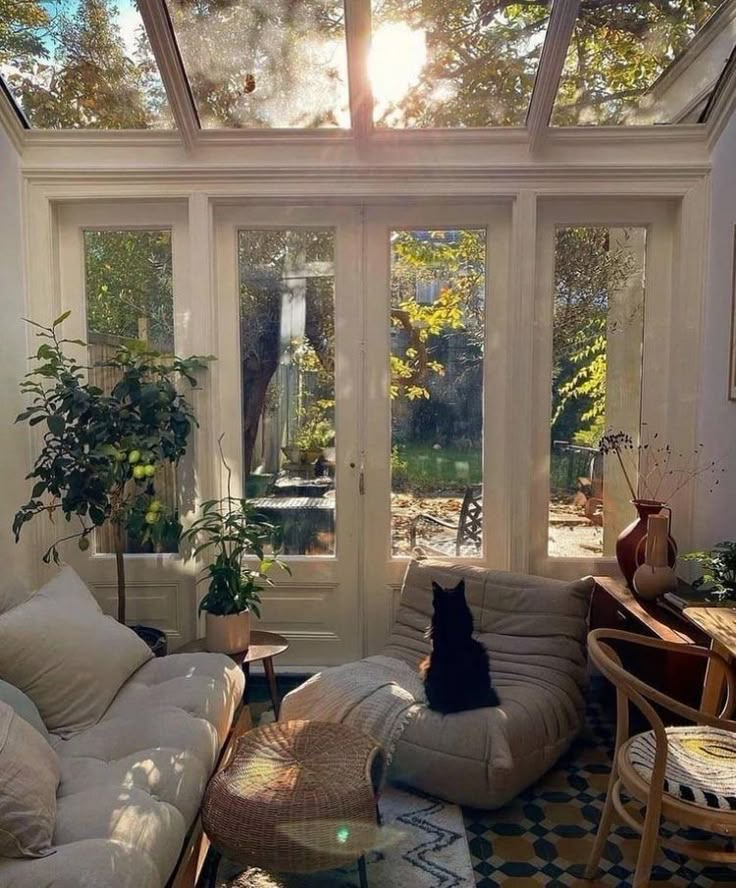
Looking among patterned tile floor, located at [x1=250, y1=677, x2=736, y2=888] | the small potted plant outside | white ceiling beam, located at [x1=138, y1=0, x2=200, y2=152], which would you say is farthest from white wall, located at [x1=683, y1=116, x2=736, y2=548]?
white ceiling beam, located at [x1=138, y1=0, x2=200, y2=152]

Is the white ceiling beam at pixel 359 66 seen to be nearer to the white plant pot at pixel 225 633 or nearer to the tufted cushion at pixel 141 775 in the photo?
the white plant pot at pixel 225 633

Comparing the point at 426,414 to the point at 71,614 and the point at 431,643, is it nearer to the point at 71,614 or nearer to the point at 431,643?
the point at 431,643

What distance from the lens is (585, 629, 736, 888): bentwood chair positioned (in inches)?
66.1

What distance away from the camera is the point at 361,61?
8.94 ft

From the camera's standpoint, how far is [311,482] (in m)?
3.42

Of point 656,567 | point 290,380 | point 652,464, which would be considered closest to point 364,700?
point 656,567

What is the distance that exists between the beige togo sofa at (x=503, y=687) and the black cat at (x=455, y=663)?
0.05m

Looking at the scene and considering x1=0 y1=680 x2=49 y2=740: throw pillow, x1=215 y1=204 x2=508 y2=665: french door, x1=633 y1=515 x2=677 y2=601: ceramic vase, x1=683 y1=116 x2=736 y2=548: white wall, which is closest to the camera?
x1=0 y1=680 x2=49 y2=740: throw pillow

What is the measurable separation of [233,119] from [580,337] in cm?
185

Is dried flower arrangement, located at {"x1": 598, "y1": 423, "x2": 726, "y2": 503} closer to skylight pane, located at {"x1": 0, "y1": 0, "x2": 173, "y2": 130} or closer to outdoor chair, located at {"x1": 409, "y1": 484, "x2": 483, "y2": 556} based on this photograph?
outdoor chair, located at {"x1": 409, "y1": 484, "x2": 483, "y2": 556}

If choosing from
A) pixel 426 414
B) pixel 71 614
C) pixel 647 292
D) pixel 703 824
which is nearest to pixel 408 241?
pixel 426 414

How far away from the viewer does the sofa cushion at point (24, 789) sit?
146 centimetres

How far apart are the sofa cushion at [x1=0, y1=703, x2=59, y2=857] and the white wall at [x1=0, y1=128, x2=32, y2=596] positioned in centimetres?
142

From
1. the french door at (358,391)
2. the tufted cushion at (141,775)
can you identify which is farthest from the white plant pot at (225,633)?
the french door at (358,391)
